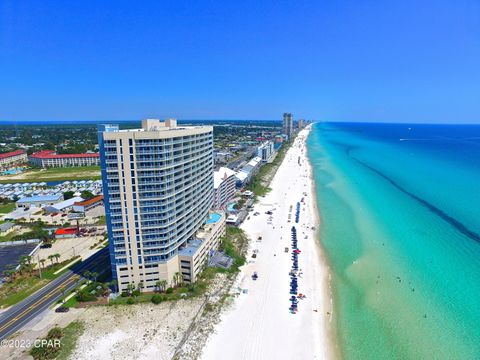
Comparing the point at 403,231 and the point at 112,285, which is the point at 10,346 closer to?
the point at 112,285

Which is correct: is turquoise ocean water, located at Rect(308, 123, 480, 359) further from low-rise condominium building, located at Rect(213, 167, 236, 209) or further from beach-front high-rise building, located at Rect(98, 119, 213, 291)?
low-rise condominium building, located at Rect(213, 167, 236, 209)

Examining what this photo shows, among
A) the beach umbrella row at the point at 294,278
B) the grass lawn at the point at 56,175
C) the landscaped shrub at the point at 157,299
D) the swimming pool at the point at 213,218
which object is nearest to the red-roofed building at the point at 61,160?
the grass lawn at the point at 56,175

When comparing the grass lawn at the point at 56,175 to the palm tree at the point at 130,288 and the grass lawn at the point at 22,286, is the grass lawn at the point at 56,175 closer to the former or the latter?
the grass lawn at the point at 22,286

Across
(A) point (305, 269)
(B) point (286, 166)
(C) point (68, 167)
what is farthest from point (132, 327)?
(C) point (68, 167)

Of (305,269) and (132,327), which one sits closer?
(132,327)

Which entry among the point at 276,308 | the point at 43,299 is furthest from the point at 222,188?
the point at 43,299

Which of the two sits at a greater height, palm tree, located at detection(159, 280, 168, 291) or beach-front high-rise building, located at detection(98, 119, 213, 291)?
beach-front high-rise building, located at detection(98, 119, 213, 291)

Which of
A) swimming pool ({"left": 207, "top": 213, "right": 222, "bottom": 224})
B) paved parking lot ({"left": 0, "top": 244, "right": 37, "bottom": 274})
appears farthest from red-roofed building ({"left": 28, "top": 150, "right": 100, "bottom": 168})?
swimming pool ({"left": 207, "top": 213, "right": 222, "bottom": 224})
